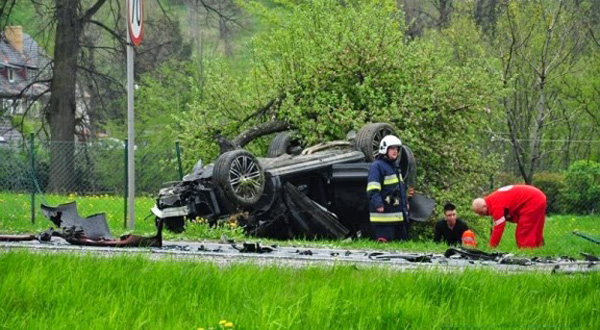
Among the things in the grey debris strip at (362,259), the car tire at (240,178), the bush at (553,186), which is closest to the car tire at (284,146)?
the car tire at (240,178)

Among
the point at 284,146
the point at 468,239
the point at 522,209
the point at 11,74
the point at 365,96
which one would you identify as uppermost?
the point at 11,74

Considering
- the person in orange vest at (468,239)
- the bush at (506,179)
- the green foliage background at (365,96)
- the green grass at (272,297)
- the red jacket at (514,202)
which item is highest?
the green foliage background at (365,96)

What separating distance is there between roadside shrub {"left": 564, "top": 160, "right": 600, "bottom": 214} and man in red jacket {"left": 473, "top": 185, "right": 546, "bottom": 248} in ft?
55.8

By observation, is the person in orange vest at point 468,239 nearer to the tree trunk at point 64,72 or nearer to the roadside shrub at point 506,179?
the roadside shrub at point 506,179

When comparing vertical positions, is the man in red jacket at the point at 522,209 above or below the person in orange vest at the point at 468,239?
above

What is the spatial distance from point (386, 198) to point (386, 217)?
28 cm

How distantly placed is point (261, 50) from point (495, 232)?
9475 mm

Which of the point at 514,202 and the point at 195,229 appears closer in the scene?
the point at 514,202

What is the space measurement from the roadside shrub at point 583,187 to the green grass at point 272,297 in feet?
80.0

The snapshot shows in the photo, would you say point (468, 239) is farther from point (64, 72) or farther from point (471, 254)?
point (64, 72)

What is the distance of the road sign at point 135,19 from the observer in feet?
46.7

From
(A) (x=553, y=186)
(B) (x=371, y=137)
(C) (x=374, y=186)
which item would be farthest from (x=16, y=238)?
(A) (x=553, y=186)

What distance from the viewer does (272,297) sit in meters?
7.28

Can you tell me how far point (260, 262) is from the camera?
912 cm
